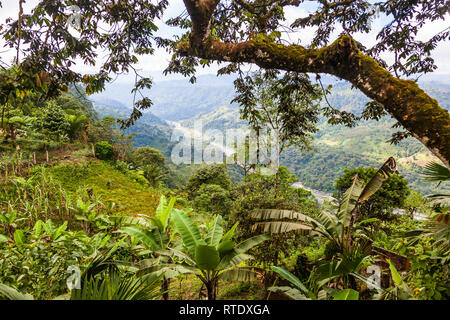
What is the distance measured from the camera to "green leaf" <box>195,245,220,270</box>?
2090mm

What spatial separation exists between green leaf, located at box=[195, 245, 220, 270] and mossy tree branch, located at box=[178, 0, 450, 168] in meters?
2.30

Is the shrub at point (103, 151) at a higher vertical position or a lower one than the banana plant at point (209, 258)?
higher

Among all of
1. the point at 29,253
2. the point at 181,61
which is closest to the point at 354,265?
the point at 29,253

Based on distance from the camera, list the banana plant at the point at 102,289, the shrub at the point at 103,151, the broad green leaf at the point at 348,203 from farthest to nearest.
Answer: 1. the shrub at the point at 103,151
2. the broad green leaf at the point at 348,203
3. the banana plant at the point at 102,289

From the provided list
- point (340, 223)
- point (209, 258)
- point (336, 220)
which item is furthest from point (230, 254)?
point (336, 220)

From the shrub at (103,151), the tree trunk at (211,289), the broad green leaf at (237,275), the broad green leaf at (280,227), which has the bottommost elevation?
the tree trunk at (211,289)

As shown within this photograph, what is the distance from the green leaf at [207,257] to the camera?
82.3 inches

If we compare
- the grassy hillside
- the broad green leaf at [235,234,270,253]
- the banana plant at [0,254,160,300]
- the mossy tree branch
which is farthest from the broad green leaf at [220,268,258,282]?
the grassy hillside

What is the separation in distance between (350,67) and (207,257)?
263 cm

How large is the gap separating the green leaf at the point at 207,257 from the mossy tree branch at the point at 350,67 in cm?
230

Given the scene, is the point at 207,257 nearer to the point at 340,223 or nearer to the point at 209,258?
the point at 209,258

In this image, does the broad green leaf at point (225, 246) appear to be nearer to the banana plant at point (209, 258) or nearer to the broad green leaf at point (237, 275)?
the banana plant at point (209, 258)

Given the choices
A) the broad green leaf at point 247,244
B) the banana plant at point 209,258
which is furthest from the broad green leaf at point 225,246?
the broad green leaf at point 247,244
